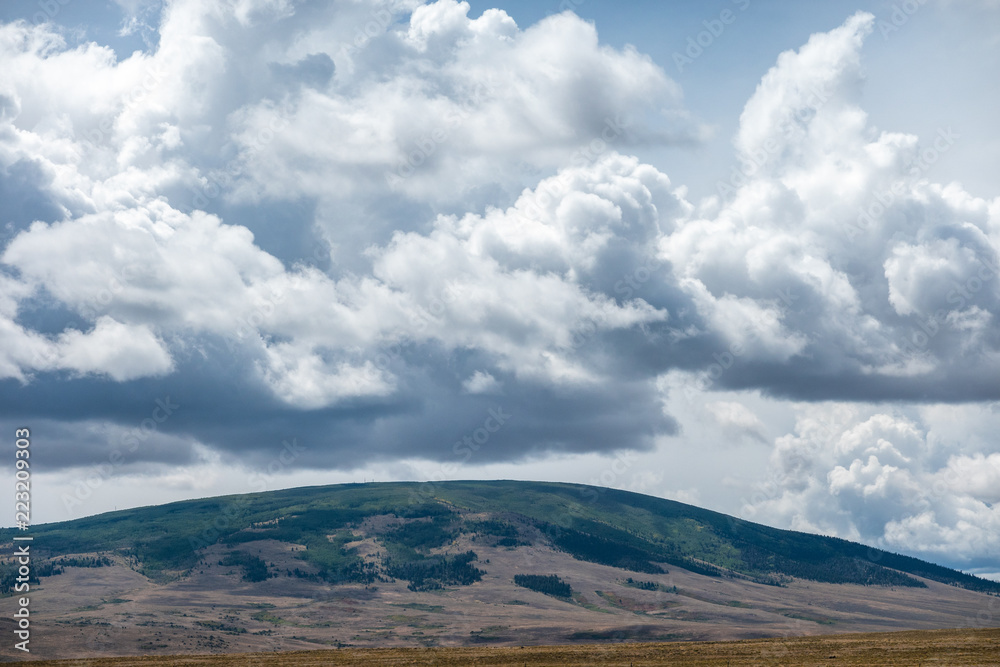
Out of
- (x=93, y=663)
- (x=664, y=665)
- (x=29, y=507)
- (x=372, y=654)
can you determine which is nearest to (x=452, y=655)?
(x=372, y=654)

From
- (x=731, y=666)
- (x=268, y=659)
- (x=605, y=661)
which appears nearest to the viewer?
(x=731, y=666)

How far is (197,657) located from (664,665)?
69337 mm

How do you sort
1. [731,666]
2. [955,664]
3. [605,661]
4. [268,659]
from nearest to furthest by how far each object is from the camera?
[955,664] < [731,666] < [605,661] < [268,659]

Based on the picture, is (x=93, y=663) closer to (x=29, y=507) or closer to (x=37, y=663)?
(x=37, y=663)

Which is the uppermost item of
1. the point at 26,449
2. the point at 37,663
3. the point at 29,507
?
the point at 26,449

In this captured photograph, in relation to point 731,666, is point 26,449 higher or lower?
higher

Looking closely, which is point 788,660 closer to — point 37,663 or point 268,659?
point 268,659

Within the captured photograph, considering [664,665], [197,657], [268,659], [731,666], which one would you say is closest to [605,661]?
[664,665]

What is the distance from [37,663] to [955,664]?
12729 centimetres

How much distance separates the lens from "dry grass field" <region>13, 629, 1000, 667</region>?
107 meters

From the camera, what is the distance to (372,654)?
128250 mm

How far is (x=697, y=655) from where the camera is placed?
11781 centimetres

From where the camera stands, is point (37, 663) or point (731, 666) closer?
point (731, 666)

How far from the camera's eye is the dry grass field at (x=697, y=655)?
107 metres
